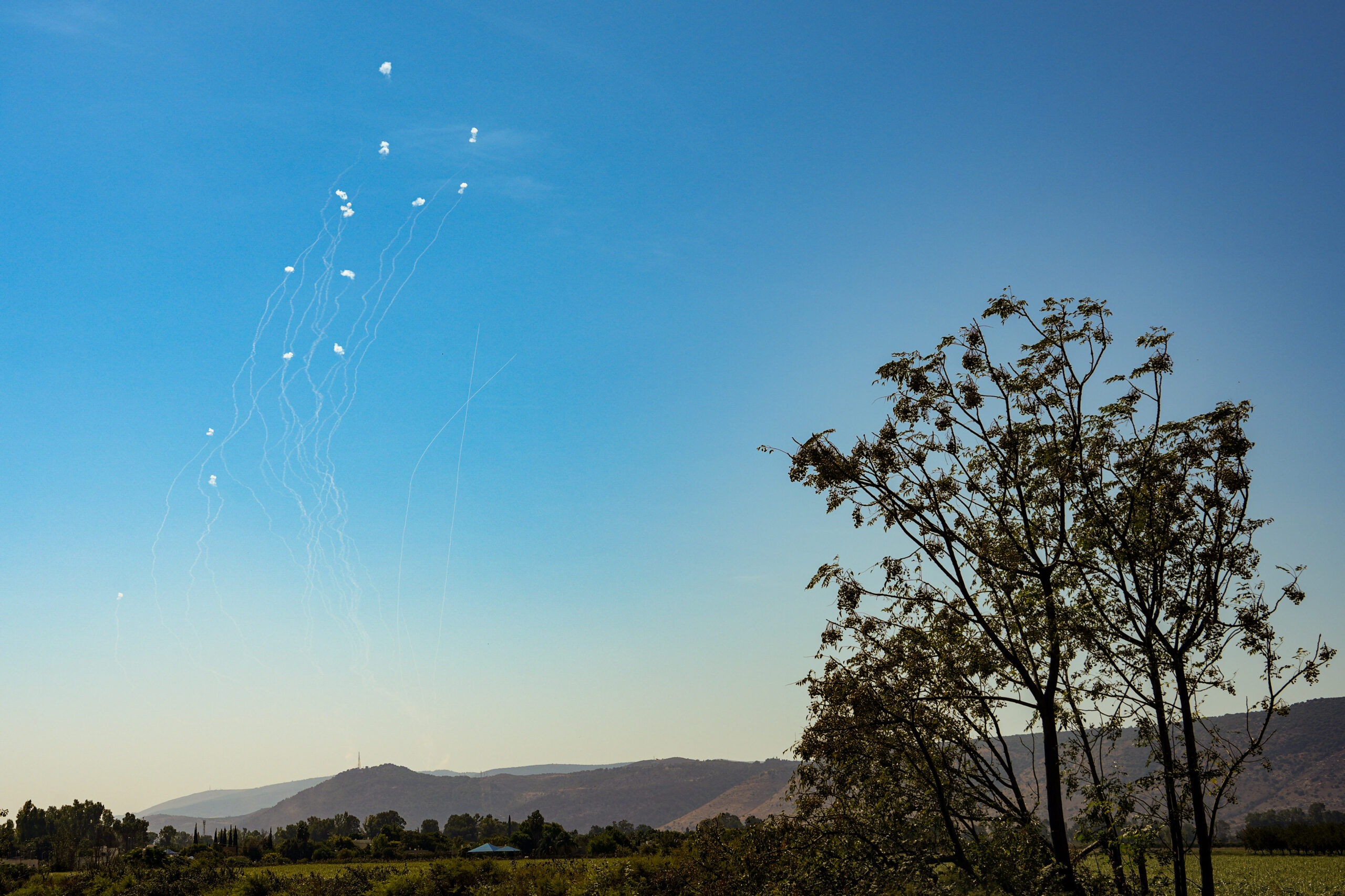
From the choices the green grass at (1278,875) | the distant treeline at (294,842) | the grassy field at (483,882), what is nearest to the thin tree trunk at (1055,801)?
the distant treeline at (294,842)

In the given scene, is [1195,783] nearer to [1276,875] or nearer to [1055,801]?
[1055,801]

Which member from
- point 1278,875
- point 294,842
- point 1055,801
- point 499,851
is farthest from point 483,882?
point 1278,875

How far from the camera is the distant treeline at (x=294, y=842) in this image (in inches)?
2222

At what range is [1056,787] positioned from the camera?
12.4 m

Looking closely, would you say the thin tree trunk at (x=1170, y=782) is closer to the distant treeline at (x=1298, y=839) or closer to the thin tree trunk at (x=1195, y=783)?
the thin tree trunk at (x=1195, y=783)

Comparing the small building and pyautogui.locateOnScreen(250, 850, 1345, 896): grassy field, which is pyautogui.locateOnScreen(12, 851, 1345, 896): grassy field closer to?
pyautogui.locateOnScreen(250, 850, 1345, 896): grassy field

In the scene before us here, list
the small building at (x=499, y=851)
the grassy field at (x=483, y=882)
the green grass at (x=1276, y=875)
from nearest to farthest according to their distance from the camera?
the grassy field at (x=483, y=882) < the green grass at (x=1276, y=875) < the small building at (x=499, y=851)

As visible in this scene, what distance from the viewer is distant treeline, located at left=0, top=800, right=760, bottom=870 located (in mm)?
56438

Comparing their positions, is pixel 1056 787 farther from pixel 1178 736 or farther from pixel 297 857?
pixel 297 857

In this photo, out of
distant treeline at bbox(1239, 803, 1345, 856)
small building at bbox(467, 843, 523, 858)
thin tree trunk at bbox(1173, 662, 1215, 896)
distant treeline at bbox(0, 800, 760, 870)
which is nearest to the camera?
thin tree trunk at bbox(1173, 662, 1215, 896)

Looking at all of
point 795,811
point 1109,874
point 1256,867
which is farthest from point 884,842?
point 1256,867

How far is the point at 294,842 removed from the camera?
2837 inches

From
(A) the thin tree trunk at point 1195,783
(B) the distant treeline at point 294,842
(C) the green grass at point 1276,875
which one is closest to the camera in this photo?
(A) the thin tree trunk at point 1195,783

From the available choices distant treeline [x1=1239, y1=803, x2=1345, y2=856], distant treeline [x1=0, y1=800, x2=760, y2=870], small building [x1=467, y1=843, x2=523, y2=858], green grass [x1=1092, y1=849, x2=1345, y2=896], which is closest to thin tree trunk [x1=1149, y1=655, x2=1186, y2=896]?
distant treeline [x1=0, y1=800, x2=760, y2=870]
